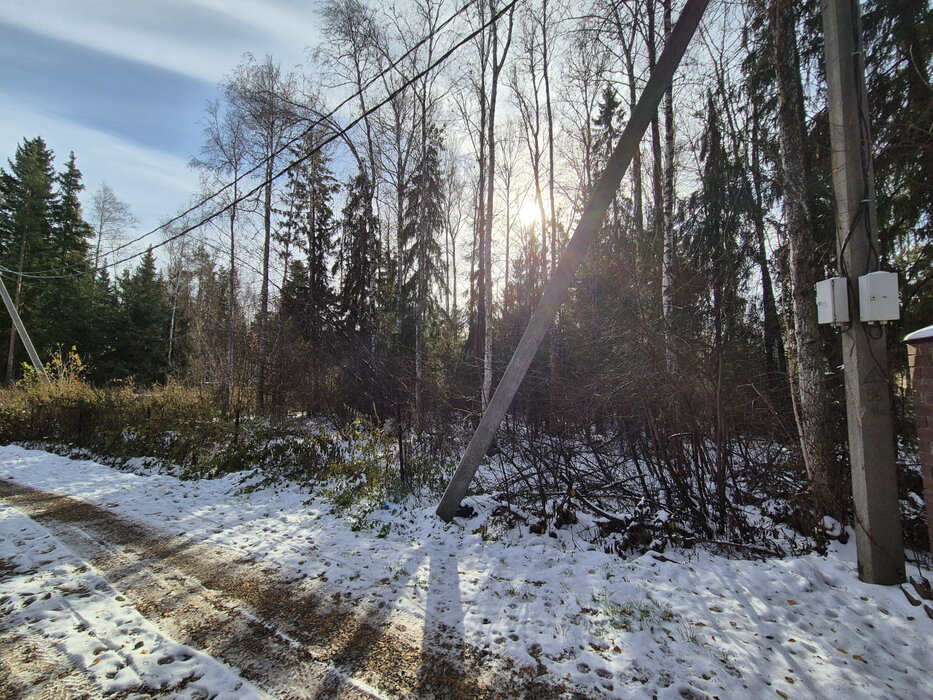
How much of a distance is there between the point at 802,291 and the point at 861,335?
4.79 ft

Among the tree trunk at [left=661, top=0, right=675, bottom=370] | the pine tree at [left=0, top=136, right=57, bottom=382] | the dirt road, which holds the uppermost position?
the pine tree at [left=0, top=136, right=57, bottom=382]

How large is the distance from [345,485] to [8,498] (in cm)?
474

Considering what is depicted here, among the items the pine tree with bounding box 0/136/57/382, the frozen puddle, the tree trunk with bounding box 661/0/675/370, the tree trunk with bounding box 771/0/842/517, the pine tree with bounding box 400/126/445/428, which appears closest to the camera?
the frozen puddle

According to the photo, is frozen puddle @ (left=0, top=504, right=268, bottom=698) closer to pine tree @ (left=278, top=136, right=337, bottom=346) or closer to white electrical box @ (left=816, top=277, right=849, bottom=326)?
white electrical box @ (left=816, top=277, right=849, bottom=326)

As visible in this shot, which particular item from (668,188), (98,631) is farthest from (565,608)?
(668,188)

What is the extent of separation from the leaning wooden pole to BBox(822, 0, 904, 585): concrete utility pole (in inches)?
49.7

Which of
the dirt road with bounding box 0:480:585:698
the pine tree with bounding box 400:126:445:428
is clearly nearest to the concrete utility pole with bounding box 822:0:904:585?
the dirt road with bounding box 0:480:585:698

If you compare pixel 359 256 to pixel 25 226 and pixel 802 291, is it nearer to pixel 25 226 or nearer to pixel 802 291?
pixel 802 291

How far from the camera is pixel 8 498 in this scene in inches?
230

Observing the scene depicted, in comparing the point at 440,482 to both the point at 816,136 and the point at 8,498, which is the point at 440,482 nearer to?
the point at 8,498

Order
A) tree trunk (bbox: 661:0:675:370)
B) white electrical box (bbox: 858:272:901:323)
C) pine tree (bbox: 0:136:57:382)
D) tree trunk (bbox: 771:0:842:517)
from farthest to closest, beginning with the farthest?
1. pine tree (bbox: 0:136:57:382)
2. tree trunk (bbox: 661:0:675:370)
3. tree trunk (bbox: 771:0:842:517)
4. white electrical box (bbox: 858:272:901:323)

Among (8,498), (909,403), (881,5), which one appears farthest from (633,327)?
(8,498)

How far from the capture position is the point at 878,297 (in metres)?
2.90

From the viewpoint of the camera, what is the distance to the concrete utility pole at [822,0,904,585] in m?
2.96
